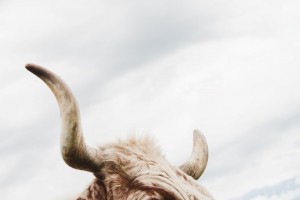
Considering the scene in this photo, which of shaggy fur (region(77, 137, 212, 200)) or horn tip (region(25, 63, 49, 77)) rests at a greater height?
horn tip (region(25, 63, 49, 77))

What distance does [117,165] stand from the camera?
234 inches

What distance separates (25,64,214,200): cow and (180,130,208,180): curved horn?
77 centimetres

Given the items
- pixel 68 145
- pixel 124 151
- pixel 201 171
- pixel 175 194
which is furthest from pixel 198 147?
pixel 68 145

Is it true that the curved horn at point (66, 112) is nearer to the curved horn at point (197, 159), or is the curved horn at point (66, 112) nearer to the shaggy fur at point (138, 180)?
the shaggy fur at point (138, 180)

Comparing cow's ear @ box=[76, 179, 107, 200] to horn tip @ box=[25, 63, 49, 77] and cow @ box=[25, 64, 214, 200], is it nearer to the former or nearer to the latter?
cow @ box=[25, 64, 214, 200]

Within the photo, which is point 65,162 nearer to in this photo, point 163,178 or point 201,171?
point 163,178

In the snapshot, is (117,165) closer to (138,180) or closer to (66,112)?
(138,180)

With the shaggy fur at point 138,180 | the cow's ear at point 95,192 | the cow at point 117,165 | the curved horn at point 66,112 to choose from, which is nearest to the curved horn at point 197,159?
the cow at point 117,165

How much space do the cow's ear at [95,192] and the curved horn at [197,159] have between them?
1.42m

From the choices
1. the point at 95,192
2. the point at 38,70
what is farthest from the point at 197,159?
the point at 38,70

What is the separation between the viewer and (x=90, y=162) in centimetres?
577

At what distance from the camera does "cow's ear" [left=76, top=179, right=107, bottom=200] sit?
5.83m

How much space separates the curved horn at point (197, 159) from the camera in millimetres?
7078

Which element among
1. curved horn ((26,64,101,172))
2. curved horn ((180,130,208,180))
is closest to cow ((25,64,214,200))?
curved horn ((26,64,101,172))
